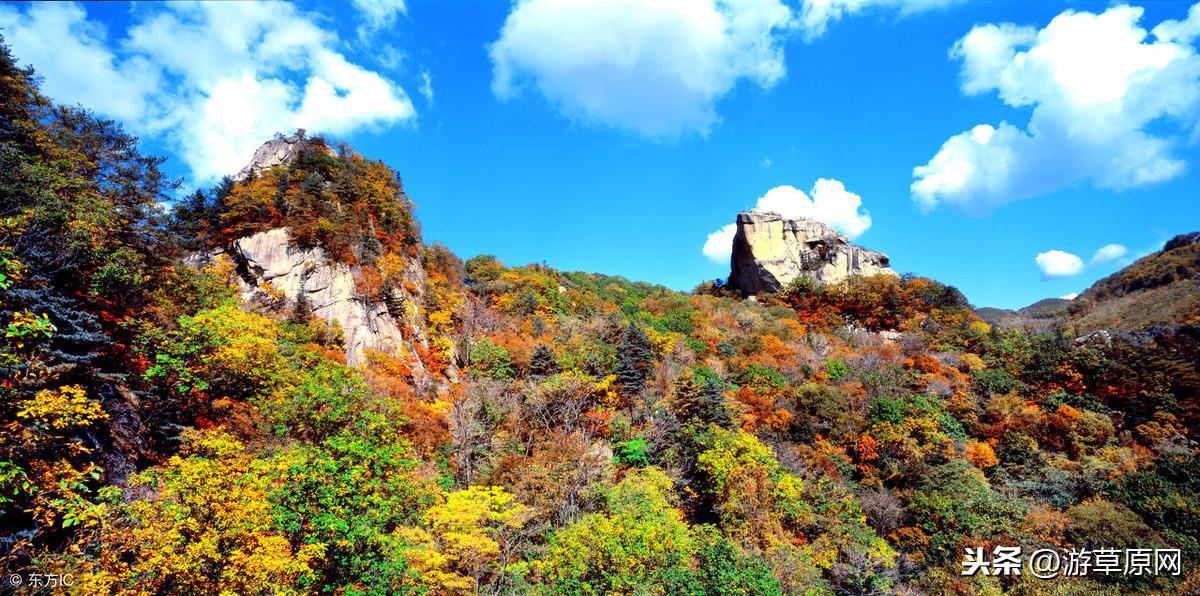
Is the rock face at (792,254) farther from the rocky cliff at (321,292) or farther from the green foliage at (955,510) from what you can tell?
the rocky cliff at (321,292)

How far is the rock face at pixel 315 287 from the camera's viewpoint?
84.6 ft

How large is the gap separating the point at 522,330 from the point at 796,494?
68.6 feet

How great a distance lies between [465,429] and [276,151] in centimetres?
2801

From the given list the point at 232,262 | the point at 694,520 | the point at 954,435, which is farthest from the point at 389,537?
the point at 954,435

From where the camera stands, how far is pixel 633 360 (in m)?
30.2

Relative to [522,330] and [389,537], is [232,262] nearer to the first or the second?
[522,330]

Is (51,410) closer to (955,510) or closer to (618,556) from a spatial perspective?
(618,556)

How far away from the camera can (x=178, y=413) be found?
1555cm

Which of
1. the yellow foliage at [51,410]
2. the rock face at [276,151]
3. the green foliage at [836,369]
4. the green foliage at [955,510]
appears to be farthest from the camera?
the green foliage at [836,369]

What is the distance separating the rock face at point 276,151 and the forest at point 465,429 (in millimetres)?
1546

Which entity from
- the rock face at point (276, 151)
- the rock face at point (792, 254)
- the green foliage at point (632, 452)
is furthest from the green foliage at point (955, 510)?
the rock face at point (276, 151)

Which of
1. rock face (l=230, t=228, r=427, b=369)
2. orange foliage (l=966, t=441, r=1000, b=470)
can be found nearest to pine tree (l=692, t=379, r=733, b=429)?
orange foliage (l=966, t=441, r=1000, b=470)

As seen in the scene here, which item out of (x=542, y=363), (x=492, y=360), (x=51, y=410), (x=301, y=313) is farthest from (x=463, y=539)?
(x=301, y=313)

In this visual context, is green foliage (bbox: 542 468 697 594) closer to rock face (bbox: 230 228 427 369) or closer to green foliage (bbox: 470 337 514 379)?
green foliage (bbox: 470 337 514 379)
